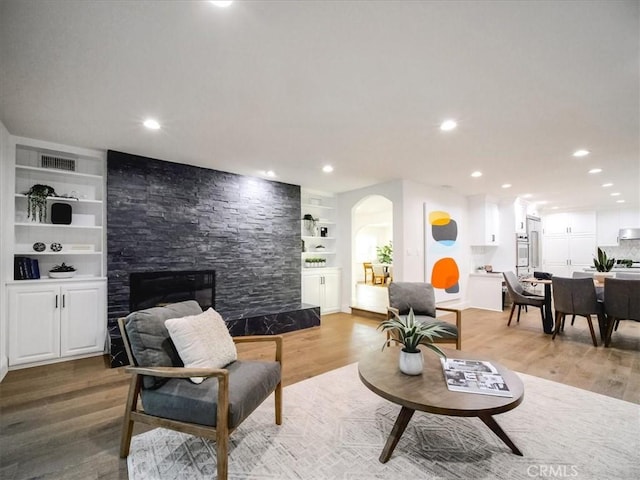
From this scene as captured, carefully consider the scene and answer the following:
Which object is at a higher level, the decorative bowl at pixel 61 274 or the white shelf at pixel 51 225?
the white shelf at pixel 51 225

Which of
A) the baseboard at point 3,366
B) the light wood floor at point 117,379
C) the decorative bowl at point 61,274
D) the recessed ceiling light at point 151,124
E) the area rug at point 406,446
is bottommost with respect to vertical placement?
the light wood floor at point 117,379

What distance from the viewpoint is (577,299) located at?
4223 mm

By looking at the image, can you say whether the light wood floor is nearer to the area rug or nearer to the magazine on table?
the area rug

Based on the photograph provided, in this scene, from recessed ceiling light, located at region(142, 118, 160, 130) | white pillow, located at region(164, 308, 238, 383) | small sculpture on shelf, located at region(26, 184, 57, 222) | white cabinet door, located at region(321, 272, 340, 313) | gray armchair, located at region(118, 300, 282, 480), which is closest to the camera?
gray armchair, located at region(118, 300, 282, 480)

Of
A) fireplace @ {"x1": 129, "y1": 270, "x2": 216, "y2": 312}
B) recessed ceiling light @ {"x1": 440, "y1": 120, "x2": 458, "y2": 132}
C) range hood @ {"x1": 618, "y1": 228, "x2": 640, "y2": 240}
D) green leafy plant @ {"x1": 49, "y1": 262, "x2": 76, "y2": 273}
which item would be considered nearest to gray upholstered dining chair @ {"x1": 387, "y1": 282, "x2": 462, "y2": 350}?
recessed ceiling light @ {"x1": 440, "y1": 120, "x2": 458, "y2": 132}

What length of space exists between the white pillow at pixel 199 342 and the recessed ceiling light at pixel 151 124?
2.06 meters

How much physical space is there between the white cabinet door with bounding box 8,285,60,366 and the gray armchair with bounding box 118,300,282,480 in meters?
2.39

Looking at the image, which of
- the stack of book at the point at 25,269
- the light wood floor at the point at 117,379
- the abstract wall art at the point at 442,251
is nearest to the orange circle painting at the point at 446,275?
the abstract wall art at the point at 442,251

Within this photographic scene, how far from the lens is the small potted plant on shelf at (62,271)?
3.57m

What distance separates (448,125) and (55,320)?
486cm

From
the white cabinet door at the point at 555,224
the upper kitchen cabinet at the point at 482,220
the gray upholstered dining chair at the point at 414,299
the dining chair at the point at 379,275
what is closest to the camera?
the gray upholstered dining chair at the point at 414,299

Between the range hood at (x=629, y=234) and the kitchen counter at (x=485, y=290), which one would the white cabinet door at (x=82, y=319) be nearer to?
the kitchen counter at (x=485, y=290)

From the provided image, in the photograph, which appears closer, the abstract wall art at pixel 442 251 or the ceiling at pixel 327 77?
the ceiling at pixel 327 77

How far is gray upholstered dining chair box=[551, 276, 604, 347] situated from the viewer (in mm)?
4121
